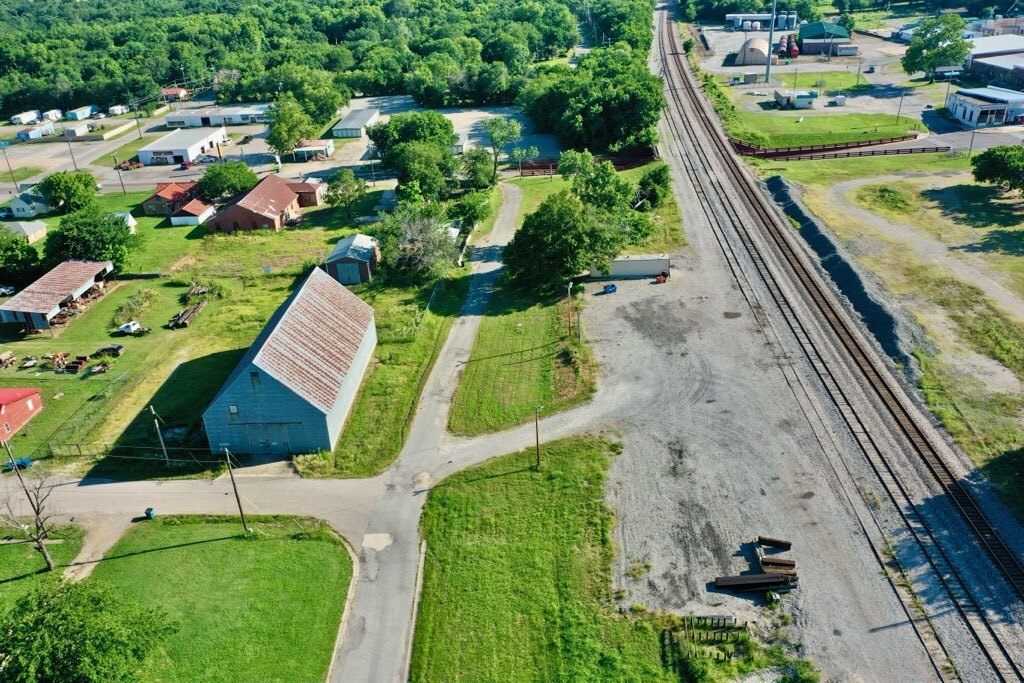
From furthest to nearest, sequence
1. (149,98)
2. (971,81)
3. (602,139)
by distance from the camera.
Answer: (149,98)
(971,81)
(602,139)

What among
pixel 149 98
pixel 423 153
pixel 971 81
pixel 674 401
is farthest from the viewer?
pixel 149 98

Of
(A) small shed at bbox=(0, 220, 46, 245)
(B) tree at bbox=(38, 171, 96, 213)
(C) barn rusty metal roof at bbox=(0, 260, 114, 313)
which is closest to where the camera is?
(C) barn rusty metal roof at bbox=(0, 260, 114, 313)

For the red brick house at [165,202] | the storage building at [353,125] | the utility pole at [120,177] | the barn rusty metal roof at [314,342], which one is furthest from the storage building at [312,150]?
the barn rusty metal roof at [314,342]

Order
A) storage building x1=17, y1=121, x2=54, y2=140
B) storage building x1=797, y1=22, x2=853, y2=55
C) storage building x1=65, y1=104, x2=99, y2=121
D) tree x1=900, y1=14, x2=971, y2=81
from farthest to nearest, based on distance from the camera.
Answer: storage building x1=797, y1=22, x2=853, y2=55 < storage building x1=65, y1=104, x2=99, y2=121 < storage building x1=17, y1=121, x2=54, y2=140 < tree x1=900, y1=14, x2=971, y2=81

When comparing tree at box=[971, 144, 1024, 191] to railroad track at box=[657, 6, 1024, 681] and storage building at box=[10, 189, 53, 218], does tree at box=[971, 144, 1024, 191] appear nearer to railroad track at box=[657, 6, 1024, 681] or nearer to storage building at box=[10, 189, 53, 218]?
railroad track at box=[657, 6, 1024, 681]

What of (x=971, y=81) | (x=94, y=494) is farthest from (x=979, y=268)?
(x=971, y=81)

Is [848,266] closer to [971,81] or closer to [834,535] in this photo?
[834,535]

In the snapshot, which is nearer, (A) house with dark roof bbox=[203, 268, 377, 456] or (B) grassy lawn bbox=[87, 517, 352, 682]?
(B) grassy lawn bbox=[87, 517, 352, 682]

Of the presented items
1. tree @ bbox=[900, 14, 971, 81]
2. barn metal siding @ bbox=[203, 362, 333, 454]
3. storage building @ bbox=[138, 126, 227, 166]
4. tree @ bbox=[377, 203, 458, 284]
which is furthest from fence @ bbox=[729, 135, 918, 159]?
storage building @ bbox=[138, 126, 227, 166]
